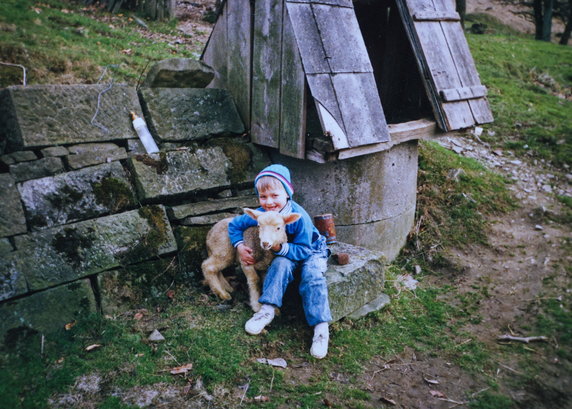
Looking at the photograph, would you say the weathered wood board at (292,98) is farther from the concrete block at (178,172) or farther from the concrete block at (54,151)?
the concrete block at (54,151)

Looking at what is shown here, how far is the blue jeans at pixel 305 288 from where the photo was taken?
3.63 meters

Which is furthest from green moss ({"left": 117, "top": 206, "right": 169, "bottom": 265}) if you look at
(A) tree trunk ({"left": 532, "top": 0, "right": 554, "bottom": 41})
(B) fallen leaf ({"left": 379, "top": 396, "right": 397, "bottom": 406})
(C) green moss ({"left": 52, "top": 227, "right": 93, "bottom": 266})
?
(A) tree trunk ({"left": 532, "top": 0, "right": 554, "bottom": 41})

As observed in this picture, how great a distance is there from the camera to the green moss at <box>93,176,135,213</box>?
3879 mm

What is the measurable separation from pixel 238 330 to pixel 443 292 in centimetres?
248

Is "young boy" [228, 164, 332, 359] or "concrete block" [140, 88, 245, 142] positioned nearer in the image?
"young boy" [228, 164, 332, 359]

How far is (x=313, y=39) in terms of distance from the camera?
4.10m

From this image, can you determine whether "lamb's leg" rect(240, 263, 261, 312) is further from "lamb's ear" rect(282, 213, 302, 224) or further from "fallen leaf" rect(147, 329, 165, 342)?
"fallen leaf" rect(147, 329, 165, 342)

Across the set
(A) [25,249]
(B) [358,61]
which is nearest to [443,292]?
(B) [358,61]

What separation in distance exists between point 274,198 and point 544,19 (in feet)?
63.4

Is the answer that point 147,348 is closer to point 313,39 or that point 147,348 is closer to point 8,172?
Answer: point 8,172

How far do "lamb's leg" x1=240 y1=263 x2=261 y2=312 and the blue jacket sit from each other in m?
0.24

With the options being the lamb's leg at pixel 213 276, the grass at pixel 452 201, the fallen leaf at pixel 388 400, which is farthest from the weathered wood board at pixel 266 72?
the fallen leaf at pixel 388 400

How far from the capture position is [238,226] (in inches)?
149

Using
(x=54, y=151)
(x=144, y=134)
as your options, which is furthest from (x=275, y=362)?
(x=54, y=151)
